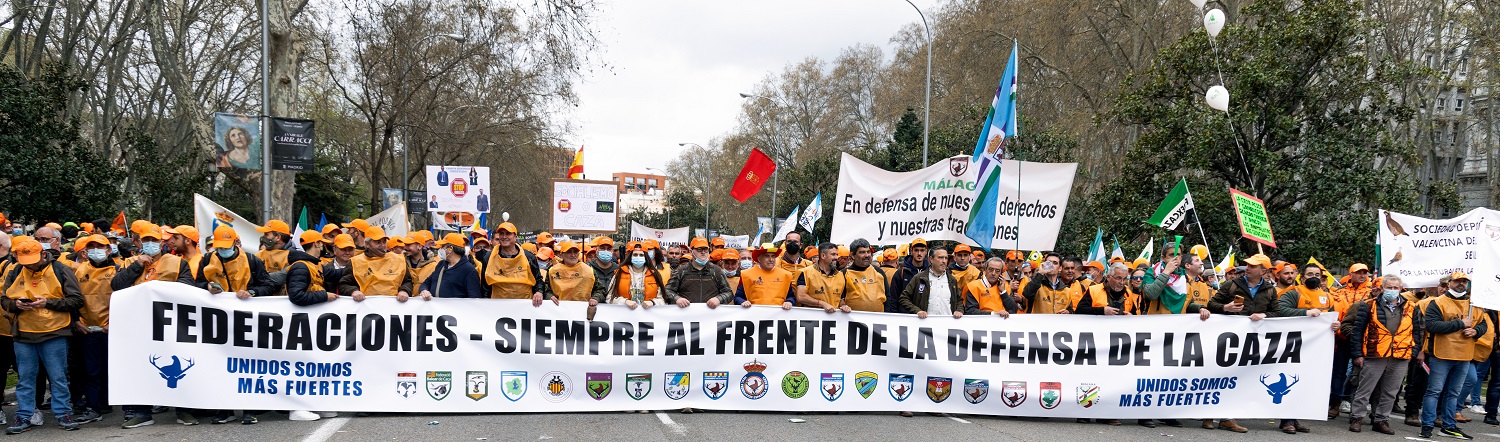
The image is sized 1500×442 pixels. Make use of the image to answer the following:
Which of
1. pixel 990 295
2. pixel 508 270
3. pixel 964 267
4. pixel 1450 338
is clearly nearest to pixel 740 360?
pixel 508 270

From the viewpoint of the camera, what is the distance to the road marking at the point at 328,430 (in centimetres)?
657

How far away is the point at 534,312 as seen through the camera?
766 centimetres

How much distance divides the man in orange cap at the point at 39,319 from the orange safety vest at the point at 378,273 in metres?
1.81

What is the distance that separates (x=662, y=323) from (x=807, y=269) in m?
1.44

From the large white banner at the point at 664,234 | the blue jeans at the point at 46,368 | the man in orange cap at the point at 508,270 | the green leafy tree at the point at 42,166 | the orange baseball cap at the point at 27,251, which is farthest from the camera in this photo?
the large white banner at the point at 664,234

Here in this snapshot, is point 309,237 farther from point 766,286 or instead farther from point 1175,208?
point 1175,208

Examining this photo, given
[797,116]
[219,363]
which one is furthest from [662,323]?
[797,116]

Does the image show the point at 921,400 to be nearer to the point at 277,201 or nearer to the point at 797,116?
the point at 277,201

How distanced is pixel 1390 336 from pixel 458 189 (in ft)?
46.5

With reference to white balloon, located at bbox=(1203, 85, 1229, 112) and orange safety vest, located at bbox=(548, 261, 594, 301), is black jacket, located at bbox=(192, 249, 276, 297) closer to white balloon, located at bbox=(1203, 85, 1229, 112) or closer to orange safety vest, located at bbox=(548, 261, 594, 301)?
orange safety vest, located at bbox=(548, 261, 594, 301)

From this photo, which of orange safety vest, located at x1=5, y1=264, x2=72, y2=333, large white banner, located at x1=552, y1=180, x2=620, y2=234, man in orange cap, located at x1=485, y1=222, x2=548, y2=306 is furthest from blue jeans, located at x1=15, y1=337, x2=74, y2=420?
large white banner, located at x1=552, y1=180, x2=620, y2=234

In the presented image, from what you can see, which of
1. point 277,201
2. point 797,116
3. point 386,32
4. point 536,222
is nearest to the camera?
point 277,201

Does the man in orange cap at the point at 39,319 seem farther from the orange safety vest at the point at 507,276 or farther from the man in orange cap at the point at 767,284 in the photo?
the man in orange cap at the point at 767,284

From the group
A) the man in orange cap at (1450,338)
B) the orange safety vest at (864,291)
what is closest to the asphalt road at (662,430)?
the man in orange cap at (1450,338)
